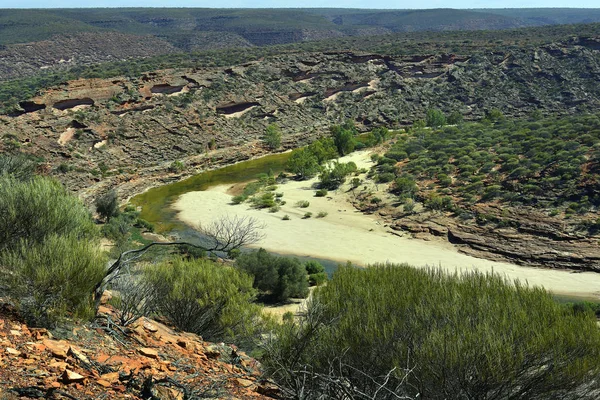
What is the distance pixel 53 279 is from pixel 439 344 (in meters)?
7.30

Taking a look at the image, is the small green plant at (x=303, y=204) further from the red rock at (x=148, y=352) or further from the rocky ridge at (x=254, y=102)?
the red rock at (x=148, y=352)

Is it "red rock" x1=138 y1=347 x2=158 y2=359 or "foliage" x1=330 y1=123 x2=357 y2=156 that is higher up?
"red rock" x1=138 y1=347 x2=158 y2=359

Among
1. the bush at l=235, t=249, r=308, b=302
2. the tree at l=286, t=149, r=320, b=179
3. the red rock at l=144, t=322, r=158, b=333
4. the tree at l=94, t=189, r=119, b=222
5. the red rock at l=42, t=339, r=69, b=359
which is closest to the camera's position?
the red rock at l=42, t=339, r=69, b=359

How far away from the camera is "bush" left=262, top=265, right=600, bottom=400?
883 centimetres

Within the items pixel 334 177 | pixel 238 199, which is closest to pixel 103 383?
pixel 238 199

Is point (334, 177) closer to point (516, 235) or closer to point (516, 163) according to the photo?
point (516, 163)

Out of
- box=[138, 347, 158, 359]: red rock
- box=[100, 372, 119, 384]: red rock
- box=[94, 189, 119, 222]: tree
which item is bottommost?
box=[94, 189, 119, 222]: tree

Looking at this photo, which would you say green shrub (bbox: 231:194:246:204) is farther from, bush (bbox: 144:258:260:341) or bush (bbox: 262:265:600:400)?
bush (bbox: 262:265:600:400)

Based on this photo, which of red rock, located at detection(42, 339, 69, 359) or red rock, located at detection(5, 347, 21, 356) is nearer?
red rock, located at detection(5, 347, 21, 356)

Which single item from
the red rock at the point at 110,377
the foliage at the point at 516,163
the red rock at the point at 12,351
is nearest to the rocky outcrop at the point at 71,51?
the foliage at the point at 516,163

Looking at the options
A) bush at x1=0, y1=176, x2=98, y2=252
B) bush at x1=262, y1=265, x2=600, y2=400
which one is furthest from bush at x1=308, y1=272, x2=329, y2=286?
bush at x1=0, y1=176, x2=98, y2=252

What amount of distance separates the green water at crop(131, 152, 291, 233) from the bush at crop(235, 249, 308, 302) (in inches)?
590

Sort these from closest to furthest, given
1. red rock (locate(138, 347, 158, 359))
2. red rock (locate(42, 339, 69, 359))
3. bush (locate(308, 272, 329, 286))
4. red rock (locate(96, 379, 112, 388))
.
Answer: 1. red rock (locate(96, 379, 112, 388))
2. red rock (locate(42, 339, 69, 359))
3. red rock (locate(138, 347, 158, 359))
4. bush (locate(308, 272, 329, 286))

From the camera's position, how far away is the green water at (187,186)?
132ft
